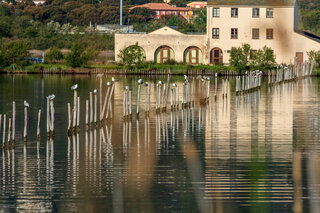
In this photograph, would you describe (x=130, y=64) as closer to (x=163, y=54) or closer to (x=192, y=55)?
(x=163, y=54)

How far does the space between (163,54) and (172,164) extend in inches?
3109

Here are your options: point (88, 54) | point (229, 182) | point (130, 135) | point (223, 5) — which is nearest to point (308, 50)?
point (223, 5)

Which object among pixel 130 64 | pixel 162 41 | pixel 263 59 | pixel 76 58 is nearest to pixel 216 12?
pixel 162 41

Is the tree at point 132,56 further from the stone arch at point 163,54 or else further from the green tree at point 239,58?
the green tree at point 239,58

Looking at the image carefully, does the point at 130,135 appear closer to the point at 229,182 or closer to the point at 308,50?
the point at 229,182

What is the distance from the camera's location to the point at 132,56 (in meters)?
105

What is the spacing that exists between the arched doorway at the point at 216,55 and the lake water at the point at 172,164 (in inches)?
2077

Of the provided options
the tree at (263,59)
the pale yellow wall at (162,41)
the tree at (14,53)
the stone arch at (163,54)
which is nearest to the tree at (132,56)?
the pale yellow wall at (162,41)

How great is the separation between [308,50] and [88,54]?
30602mm

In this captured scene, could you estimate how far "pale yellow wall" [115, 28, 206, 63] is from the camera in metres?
108

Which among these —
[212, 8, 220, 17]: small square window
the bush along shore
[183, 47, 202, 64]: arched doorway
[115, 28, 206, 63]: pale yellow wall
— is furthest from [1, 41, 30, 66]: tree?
[212, 8, 220, 17]: small square window

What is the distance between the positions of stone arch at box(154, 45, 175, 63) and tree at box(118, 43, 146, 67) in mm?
2887

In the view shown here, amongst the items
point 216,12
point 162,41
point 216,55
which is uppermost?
point 216,12

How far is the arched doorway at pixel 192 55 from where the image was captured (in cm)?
10831
